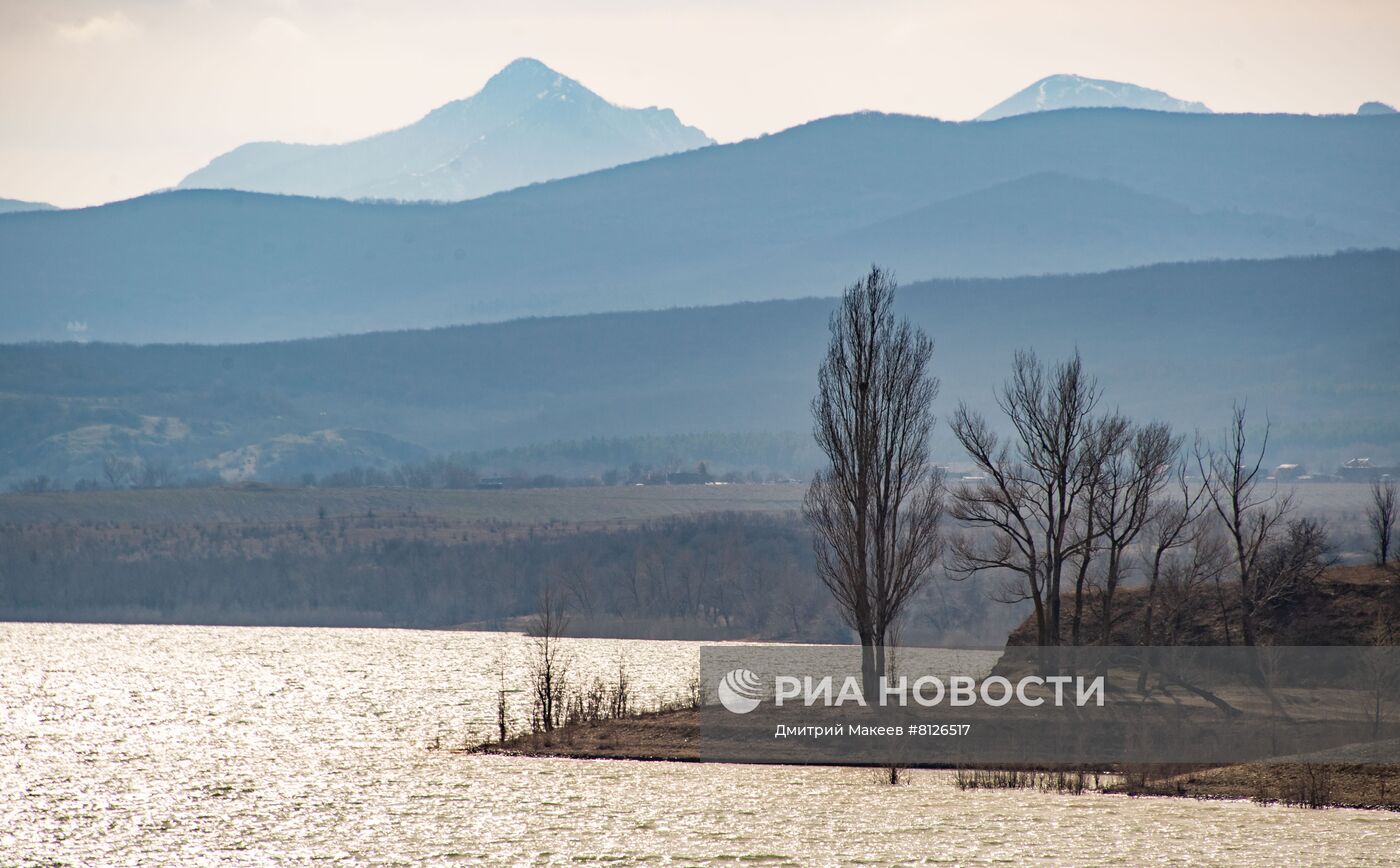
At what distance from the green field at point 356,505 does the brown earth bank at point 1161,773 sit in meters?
116

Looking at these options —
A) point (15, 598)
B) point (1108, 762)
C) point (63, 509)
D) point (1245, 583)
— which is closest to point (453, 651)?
point (1245, 583)

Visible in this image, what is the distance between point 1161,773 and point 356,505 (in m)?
140

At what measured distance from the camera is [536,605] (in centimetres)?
12238

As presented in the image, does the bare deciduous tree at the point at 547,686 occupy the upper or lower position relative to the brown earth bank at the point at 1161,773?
upper

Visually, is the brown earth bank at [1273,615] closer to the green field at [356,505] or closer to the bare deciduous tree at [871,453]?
the bare deciduous tree at [871,453]

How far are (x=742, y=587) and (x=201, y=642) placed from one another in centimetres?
4773

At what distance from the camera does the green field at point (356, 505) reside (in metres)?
157

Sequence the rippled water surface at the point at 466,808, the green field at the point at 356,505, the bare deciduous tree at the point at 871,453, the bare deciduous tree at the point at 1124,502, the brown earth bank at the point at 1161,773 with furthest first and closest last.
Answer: the green field at the point at 356,505 < the bare deciduous tree at the point at 1124,502 < the bare deciduous tree at the point at 871,453 < the brown earth bank at the point at 1161,773 < the rippled water surface at the point at 466,808

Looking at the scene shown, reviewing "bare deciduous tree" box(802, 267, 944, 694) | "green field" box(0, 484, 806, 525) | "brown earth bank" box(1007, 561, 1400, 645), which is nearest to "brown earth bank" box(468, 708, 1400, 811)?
"bare deciduous tree" box(802, 267, 944, 694)

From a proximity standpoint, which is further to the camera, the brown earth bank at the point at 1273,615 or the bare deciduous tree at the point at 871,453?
the brown earth bank at the point at 1273,615

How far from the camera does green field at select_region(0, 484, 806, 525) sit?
157m

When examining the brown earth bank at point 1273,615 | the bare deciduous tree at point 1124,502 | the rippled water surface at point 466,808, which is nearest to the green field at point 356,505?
the brown earth bank at point 1273,615

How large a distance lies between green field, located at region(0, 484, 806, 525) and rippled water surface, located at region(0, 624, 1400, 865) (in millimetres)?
108309

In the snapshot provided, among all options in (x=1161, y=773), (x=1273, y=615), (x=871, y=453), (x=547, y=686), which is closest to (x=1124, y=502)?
(x=1273, y=615)
